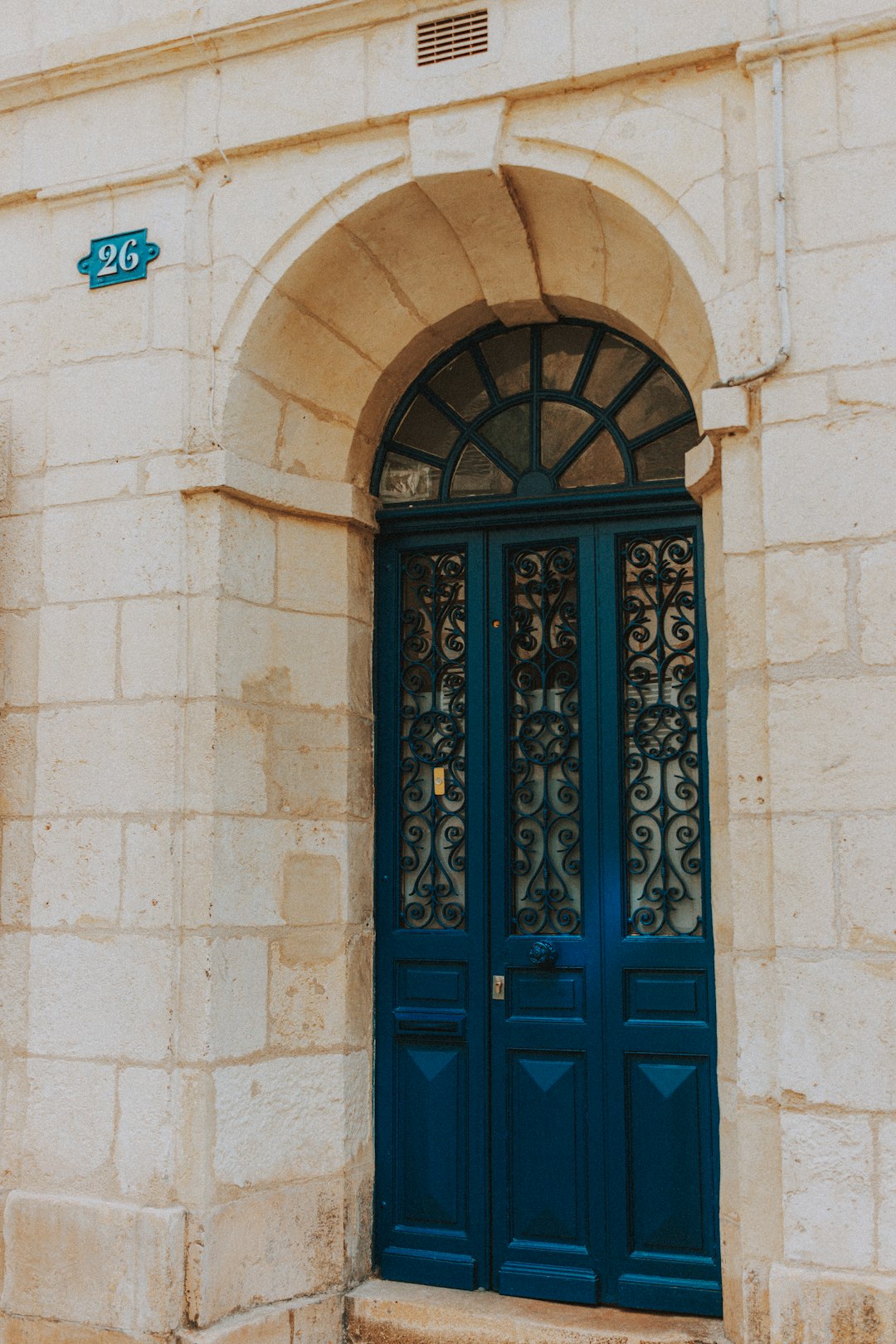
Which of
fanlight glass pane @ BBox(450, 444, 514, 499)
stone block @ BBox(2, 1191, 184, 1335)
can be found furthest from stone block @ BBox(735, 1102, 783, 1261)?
fanlight glass pane @ BBox(450, 444, 514, 499)

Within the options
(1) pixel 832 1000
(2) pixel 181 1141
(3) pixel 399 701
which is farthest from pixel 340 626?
(1) pixel 832 1000

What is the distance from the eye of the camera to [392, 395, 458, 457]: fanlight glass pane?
521 cm

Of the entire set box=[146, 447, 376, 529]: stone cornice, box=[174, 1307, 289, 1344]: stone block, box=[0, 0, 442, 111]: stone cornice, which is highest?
box=[0, 0, 442, 111]: stone cornice

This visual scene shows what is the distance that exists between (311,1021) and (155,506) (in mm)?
1916

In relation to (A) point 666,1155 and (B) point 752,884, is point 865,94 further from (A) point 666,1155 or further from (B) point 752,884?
(A) point 666,1155

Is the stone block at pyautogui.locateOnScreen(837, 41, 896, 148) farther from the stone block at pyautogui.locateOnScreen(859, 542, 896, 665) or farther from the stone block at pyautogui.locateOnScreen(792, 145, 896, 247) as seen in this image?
the stone block at pyautogui.locateOnScreen(859, 542, 896, 665)

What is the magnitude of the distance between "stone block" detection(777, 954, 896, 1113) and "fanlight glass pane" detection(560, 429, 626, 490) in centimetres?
194

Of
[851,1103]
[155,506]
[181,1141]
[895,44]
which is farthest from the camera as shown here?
[155,506]

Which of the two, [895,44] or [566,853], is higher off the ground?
[895,44]

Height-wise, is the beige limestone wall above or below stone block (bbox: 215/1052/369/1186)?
above

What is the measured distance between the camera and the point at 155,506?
4.69 meters

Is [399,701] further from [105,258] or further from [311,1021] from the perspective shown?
[105,258]

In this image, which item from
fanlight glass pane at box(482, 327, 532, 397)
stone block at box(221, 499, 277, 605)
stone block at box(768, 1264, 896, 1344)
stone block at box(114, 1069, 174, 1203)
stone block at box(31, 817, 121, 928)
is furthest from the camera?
fanlight glass pane at box(482, 327, 532, 397)

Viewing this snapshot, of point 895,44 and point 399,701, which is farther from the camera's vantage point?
point 399,701
